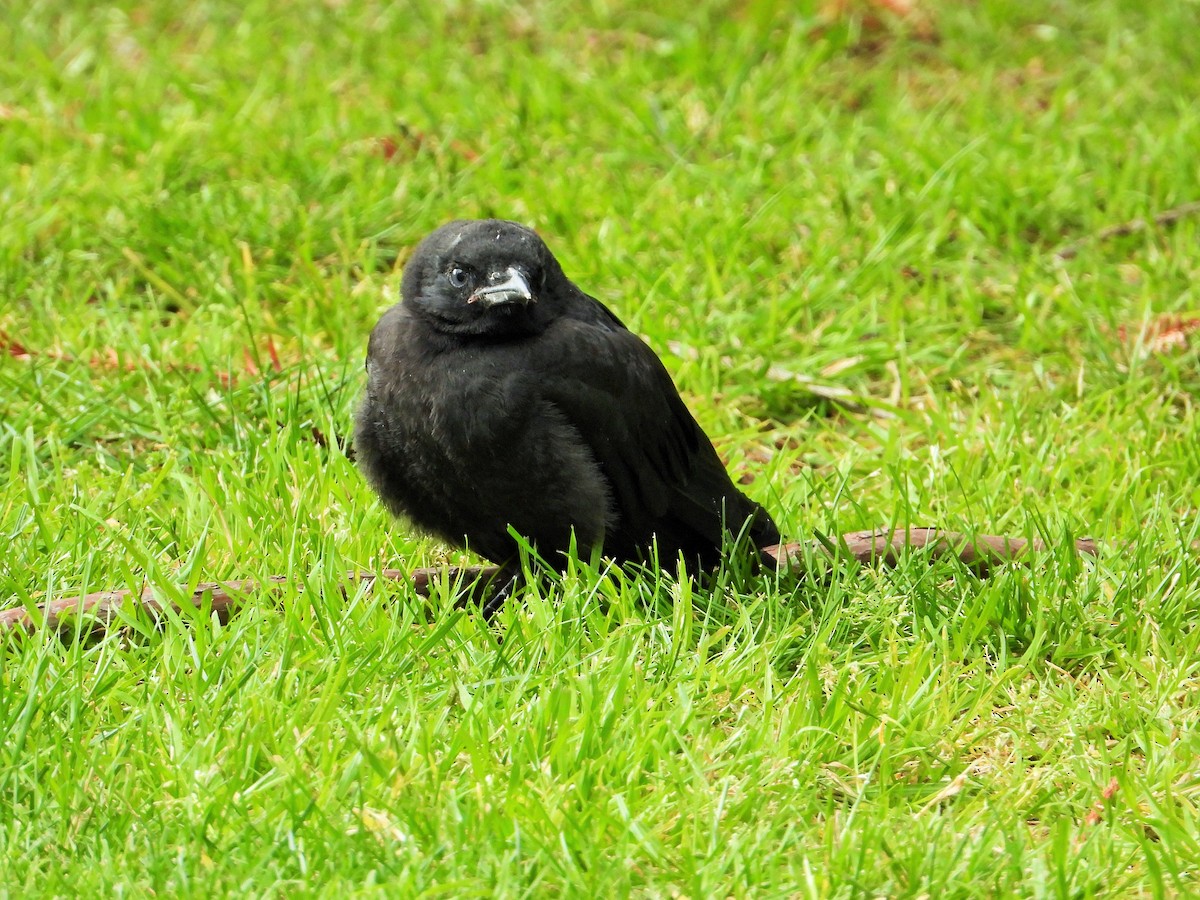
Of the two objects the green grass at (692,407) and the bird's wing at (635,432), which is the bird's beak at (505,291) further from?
the green grass at (692,407)

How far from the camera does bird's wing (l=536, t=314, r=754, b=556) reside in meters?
3.60

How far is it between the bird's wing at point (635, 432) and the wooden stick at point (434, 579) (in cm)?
21

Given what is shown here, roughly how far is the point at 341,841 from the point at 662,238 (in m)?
3.21

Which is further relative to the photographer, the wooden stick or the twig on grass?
the twig on grass

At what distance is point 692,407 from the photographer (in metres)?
4.72

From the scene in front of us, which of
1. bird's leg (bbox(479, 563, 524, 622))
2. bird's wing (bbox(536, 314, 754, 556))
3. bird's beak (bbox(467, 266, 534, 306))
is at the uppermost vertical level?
bird's beak (bbox(467, 266, 534, 306))

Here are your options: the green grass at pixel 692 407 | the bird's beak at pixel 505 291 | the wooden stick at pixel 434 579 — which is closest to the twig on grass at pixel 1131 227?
the green grass at pixel 692 407

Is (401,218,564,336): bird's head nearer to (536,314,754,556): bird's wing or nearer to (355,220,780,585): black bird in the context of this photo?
(355,220,780,585): black bird

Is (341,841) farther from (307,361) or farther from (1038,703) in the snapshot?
(307,361)

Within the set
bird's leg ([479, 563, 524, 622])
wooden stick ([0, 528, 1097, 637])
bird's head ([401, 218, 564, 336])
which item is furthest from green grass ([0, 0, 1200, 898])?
bird's head ([401, 218, 564, 336])

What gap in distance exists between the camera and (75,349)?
4.63 meters

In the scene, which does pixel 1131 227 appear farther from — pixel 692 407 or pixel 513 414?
pixel 513 414

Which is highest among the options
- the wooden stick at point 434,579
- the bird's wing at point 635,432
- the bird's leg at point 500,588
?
the bird's wing at point 635,432

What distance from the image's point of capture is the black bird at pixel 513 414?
11.5ft
